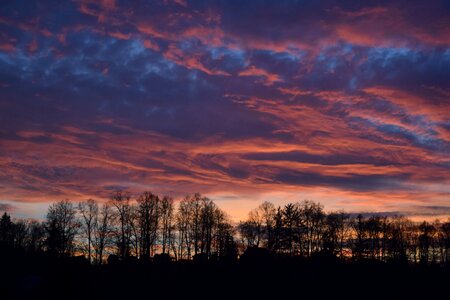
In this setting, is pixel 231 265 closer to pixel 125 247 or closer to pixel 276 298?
pixel 276 298

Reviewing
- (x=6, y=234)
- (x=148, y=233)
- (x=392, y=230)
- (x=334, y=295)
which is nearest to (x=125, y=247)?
(x=148, y=233)

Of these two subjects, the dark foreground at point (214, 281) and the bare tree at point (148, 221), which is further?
the bare tree at point (148, 221)

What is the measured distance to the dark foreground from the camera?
3103 cm

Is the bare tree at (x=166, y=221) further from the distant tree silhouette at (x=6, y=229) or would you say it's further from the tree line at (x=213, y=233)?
the distant tree silhouette at (x=6, y=229)

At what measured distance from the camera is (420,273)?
4238 centimetres

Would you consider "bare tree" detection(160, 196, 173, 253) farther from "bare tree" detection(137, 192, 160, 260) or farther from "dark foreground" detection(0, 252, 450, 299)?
"dark foreground" detection(0, 252, 450, 299)

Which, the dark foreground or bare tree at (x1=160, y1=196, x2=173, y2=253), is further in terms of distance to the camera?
bare tree at (x1=160, y1=196, x2=173, y2=253)

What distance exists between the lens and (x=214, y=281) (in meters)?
35.8

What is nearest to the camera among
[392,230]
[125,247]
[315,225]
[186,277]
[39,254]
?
[186,277]

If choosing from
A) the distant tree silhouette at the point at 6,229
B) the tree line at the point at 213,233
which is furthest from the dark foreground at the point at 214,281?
the distant tree silhouette at the point at 6,229

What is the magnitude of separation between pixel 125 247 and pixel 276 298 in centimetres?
4776

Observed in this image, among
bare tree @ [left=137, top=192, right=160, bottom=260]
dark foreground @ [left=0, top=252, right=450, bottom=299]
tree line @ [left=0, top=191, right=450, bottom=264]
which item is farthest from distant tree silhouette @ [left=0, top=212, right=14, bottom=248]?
dark foreground @ [left=0, top=252, right=450, bottom=299]

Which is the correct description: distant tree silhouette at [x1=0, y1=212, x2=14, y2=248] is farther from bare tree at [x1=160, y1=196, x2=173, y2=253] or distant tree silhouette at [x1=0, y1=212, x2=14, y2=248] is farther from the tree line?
bare tree at [x1=160, y1=196, x2=173, y2=253]

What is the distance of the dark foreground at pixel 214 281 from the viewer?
3103 cm
